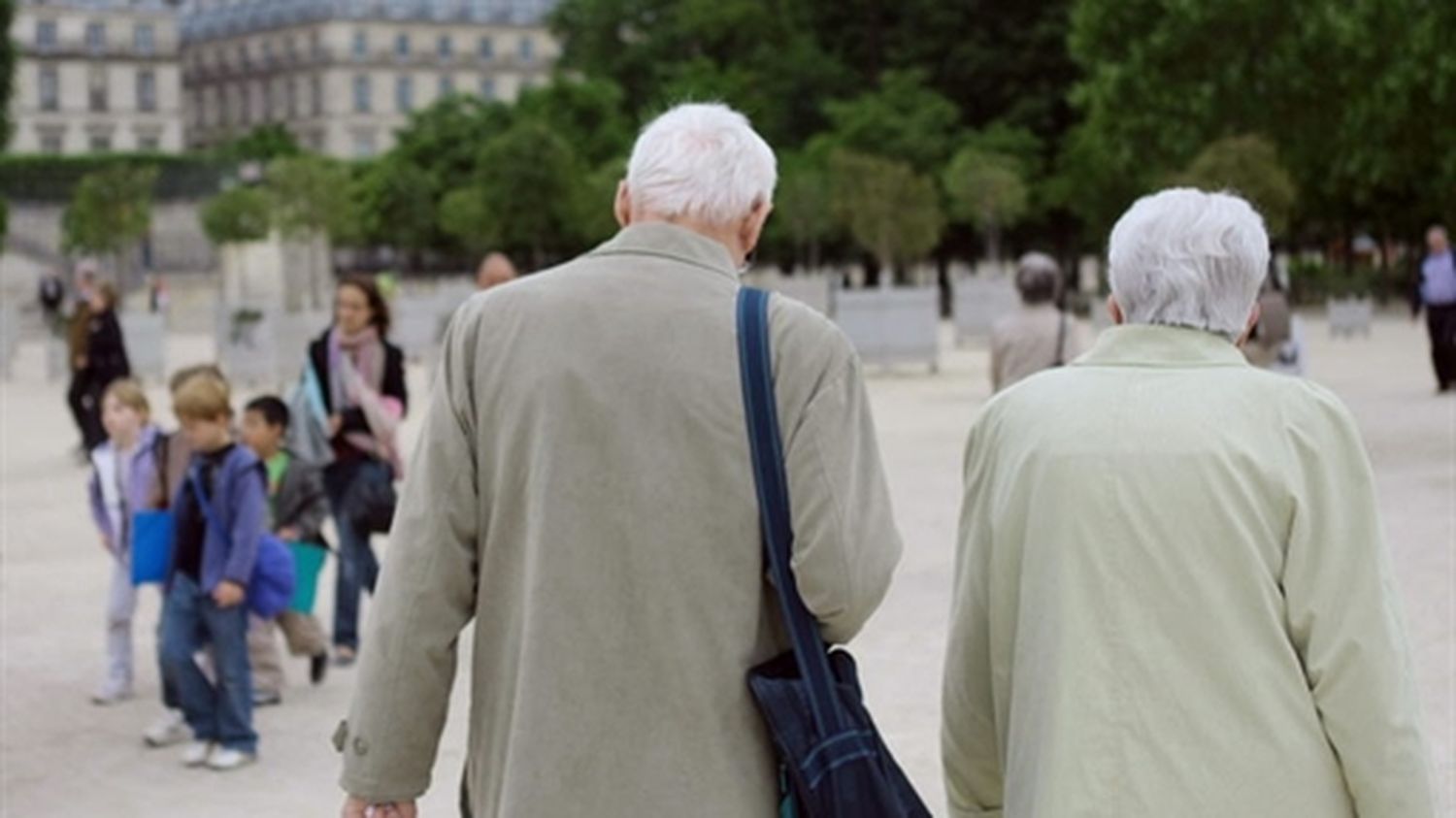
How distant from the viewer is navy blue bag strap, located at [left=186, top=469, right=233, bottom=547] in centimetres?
816

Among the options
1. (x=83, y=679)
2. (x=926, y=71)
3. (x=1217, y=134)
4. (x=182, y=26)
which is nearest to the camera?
(x=83, y=679)

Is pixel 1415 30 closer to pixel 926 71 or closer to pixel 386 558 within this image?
pixel 926 71

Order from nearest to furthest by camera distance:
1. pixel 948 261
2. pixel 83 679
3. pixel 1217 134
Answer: pixel 83 679
pixel 1217 134
pixel 948 261

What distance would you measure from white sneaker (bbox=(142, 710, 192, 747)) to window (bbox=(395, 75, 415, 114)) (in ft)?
426

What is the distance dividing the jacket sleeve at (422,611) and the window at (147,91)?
127m

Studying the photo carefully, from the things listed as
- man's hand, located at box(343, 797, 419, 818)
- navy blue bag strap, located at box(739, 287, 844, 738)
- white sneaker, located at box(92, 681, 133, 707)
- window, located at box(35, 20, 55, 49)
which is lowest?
white sneaker, located at box(92, 681, 133, 707)

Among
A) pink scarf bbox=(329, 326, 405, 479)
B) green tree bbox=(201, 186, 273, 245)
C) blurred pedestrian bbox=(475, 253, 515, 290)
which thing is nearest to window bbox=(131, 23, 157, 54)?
green tree bbox=(201, 186, 273, 245)

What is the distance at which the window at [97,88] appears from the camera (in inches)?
4921

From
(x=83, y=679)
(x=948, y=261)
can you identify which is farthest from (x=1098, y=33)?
(x=83, y=679)

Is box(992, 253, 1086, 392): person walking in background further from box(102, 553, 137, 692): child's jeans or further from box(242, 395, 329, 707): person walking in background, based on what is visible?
box(102, 553, 137, 692): child's jeans

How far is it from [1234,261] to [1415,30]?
3822cm

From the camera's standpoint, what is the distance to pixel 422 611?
12.7 ft

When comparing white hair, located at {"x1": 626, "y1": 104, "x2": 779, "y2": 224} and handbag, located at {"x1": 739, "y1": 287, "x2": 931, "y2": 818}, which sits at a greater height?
white hair, located at {"x1": 626, "y1": 104, "x2": 779, "y2": 224}

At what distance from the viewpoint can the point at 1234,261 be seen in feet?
12.0
